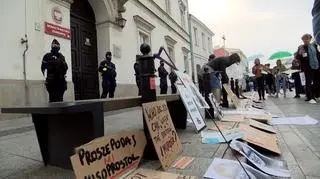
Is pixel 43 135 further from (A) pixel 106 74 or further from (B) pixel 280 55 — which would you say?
(B) pixel 280 55

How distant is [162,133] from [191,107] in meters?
1.41

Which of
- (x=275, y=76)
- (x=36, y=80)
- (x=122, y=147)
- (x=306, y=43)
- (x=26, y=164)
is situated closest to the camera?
(x=122, y=147)

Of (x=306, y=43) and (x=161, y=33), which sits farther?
(x=161, y=33)

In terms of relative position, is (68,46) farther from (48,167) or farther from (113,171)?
(113,171)

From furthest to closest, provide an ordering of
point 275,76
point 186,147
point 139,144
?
point 275,76, point 186,147, point 139,144

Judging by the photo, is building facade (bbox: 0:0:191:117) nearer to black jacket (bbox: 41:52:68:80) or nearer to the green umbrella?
black jacket (bbox: 41:52:68:80)

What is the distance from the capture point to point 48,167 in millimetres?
2613

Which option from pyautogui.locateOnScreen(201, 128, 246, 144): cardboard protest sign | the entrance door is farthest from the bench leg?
the entrance door

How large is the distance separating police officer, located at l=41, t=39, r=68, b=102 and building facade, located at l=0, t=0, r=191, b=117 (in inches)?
45.7

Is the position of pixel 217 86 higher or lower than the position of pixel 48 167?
higher

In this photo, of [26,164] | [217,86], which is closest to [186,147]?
[26,164]

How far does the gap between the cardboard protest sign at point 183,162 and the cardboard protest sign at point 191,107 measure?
1159mm

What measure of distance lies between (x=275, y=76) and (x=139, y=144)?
40.9 ft

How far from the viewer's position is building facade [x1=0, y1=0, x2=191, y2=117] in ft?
22.1
